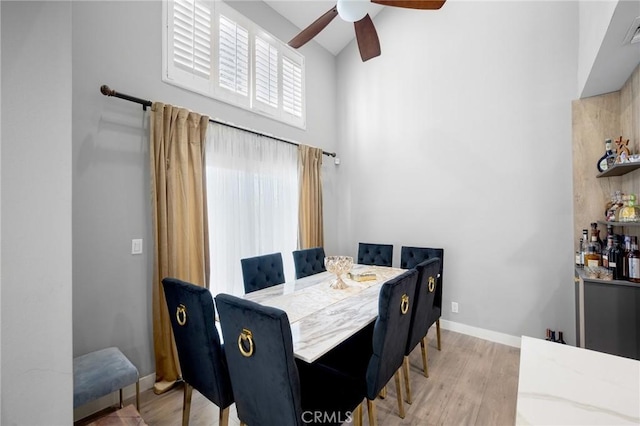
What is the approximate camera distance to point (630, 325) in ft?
5.90

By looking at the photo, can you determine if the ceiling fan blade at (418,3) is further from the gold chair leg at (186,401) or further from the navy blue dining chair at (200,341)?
the gold chair leg at (186,401)

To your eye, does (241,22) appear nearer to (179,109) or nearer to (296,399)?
(179,109)

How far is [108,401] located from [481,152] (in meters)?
4.04

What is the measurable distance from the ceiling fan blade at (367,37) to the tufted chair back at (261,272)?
84.5 inches

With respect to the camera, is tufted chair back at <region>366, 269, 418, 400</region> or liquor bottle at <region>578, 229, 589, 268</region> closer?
tufted chair back at <region>366, 269, 418, 400</region>

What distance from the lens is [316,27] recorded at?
2385mm

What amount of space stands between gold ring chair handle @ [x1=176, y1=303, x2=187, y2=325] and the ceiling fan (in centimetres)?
229

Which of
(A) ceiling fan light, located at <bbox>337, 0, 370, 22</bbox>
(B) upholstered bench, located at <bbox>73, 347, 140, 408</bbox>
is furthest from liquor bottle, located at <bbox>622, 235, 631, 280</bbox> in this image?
(B) upholstered bench, located at <bbox>73, 347, 140, 408</bbox>

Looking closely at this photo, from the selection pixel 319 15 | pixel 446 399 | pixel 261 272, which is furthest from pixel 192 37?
pixel 446 399

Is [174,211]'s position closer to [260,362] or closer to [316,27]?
[260,362]

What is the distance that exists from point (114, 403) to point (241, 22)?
361cm

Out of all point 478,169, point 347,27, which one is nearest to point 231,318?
point 478,169

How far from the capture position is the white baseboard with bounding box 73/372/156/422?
1.83 m

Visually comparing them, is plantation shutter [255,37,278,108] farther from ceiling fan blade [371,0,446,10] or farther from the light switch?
the light switch
